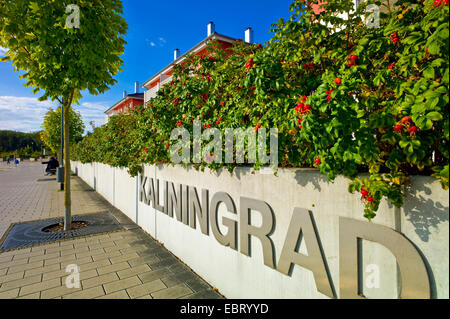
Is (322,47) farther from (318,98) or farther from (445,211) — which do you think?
(445,211)

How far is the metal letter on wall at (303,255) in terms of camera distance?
7.24 ft

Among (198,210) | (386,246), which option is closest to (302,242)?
(386,246)

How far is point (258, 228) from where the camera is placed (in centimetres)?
291

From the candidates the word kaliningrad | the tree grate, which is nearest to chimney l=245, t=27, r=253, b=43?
the tree grate

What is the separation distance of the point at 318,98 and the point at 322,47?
0.72 m

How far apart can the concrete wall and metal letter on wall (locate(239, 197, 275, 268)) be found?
→ 0.07 meters

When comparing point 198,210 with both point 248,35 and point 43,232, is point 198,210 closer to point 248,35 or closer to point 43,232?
point 43,232

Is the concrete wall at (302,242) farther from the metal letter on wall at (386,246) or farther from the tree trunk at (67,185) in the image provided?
the tree trunk at (67,185)

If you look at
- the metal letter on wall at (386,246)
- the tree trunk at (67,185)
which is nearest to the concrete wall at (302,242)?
the metal letter on wall at (386,246)

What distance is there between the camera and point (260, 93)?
225 cm

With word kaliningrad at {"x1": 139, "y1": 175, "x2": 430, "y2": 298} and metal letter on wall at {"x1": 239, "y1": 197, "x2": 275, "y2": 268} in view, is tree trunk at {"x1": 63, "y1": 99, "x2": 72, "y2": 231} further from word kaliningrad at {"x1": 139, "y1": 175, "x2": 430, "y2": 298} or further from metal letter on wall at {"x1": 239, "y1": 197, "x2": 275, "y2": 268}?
metal letter on wall at {"x1": 239, "y1": 197, "x2": 275, "y2": 268}

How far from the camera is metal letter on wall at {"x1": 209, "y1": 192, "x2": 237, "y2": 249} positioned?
3299 mm

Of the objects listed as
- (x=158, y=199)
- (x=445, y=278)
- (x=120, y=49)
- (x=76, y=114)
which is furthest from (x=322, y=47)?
(x=76, y=114)

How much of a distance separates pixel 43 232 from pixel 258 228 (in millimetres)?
6083
